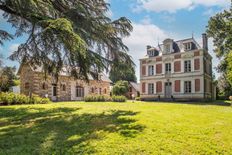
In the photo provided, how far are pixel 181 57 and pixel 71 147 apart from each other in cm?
2554

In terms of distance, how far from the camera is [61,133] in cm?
701

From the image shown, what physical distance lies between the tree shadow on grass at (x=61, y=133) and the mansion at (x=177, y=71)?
2167 centimetres

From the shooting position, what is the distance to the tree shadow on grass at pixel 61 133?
5863mm

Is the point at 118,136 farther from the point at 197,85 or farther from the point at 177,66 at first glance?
the point at 177,66

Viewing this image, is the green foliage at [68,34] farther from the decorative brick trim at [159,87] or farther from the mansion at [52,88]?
the decorative brick trim at [159,87]

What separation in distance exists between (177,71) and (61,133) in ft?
81.0

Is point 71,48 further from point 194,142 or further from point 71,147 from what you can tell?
point 194,142

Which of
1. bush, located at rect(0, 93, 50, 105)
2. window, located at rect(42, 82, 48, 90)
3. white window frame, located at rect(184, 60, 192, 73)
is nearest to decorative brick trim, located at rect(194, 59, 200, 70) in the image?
white window frame, located at rect(184, 60, 192, 73)

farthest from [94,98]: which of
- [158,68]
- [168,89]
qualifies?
[158,68]

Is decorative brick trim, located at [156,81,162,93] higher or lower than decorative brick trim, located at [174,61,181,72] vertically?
lower

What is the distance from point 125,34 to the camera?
422 inches

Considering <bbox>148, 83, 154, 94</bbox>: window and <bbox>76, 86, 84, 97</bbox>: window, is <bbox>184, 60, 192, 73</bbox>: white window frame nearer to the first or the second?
<bbox>148, 83, 154, 94</bbox>: window

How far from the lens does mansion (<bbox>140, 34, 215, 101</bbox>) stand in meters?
28.3

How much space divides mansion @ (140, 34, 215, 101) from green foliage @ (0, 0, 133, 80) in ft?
64.1
